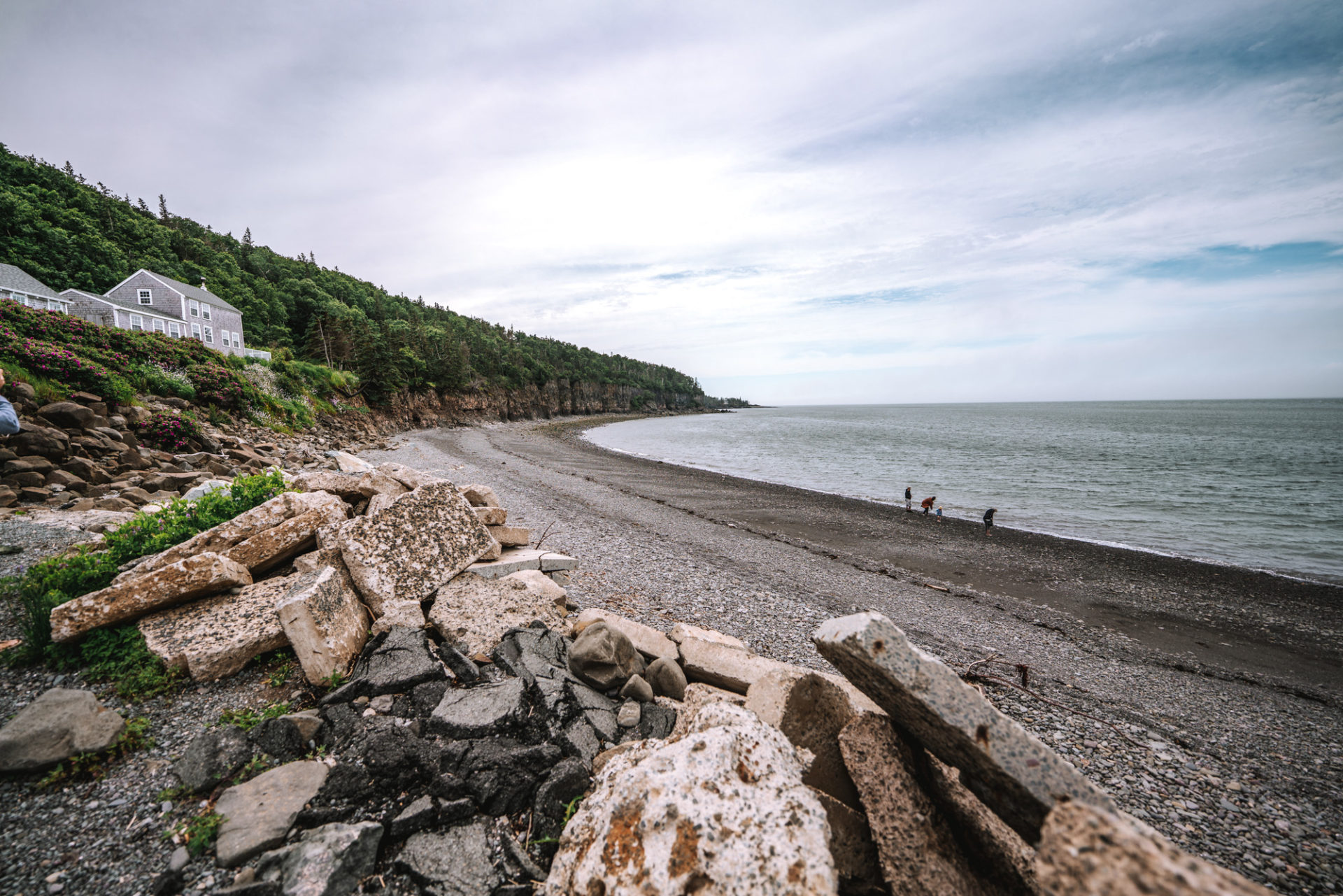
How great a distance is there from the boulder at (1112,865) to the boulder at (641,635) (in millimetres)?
4552

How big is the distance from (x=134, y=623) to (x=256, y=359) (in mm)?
37577

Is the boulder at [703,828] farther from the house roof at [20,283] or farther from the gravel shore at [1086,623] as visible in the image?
the house roof at [20,283]

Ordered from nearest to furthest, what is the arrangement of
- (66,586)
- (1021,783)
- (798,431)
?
(1021,783) < (66,586) < (798,431)

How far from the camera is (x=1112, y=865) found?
5.60ft

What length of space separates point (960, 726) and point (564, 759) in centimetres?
307

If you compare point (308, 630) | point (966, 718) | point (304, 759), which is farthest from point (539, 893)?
point (308, 630)

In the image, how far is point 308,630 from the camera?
4.80 m

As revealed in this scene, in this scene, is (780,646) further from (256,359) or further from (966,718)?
(256,359)

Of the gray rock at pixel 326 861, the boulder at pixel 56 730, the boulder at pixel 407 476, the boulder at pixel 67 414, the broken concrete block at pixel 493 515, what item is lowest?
the gray rock at pixel 326 861

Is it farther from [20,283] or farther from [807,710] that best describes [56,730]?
[20,283]

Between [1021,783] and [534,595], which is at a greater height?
[1021,783]

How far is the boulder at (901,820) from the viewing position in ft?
9.02

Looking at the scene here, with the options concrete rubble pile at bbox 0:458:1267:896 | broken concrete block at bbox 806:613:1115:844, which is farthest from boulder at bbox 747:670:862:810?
broken concrete block at bbox 806:613:1115:844

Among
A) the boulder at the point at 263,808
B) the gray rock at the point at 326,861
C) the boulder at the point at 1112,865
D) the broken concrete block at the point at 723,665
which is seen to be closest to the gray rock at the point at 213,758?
the boulder at the point at 263,808
